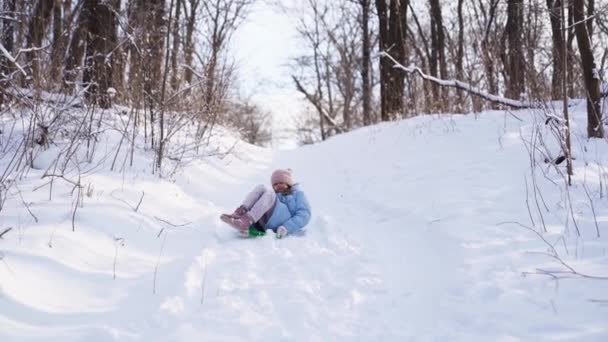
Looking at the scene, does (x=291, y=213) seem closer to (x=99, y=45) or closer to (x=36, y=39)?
(x=36, y=39)

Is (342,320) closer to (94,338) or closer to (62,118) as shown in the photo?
(94,338)

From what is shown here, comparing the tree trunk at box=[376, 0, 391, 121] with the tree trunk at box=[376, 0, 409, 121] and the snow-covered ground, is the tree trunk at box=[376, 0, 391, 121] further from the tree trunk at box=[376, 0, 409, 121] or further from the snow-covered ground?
the snow-covered ground

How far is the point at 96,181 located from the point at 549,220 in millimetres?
3423

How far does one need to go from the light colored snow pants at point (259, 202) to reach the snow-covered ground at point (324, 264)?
0.74 ft

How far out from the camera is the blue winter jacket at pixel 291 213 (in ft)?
10.7

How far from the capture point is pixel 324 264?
2480 millimetres

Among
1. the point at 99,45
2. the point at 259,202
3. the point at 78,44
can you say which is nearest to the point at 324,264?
the point at 259,202

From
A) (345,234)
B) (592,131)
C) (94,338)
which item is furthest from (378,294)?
(592,131)

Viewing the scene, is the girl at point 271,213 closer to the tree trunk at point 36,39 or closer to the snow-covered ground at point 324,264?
the snow-covered ground at point 324,264

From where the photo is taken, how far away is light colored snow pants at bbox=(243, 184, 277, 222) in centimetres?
328

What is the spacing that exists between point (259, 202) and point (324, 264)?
1044 mm

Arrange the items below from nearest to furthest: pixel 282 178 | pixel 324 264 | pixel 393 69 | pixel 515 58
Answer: pixel 324 264
pixel 282 178
pixel 515 58
pixel 393 69

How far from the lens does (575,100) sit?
5.66m

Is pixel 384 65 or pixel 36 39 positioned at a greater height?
pixel 384 65
